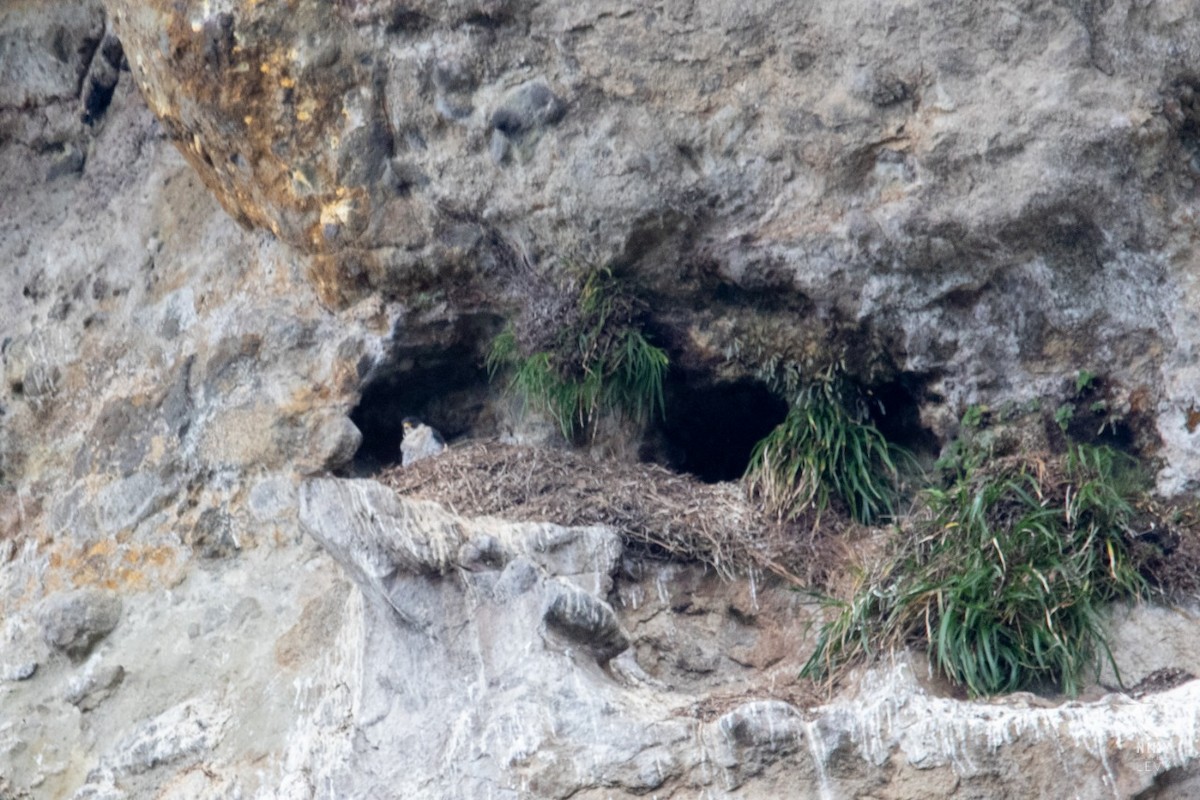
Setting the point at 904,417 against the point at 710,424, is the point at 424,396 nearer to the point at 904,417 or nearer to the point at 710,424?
the point at 710,424

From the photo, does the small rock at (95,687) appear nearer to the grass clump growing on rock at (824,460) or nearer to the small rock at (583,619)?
the small rock at (583,619)

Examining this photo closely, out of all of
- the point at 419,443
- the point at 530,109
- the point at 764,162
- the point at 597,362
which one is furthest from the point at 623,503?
the point at 530,109

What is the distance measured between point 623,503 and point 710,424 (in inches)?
34.3

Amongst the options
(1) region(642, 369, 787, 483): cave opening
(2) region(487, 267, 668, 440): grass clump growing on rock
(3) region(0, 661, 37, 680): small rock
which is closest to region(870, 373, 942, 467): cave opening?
(1) region(642, 369, 787, 483): cave opening

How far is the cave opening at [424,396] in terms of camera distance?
6.50 meters

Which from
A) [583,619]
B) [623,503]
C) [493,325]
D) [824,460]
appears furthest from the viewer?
[493,325]

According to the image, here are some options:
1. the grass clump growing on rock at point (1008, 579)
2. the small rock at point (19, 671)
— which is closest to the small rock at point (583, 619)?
the grass clump growing on rock at point (1008, 579)

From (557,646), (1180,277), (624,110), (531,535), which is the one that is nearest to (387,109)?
(624,110)

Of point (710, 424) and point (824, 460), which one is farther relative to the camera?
point (710, 424)

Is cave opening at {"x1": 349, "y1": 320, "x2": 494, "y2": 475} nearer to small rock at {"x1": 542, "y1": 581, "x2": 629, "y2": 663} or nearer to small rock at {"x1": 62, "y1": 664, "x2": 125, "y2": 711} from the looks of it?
small rock at {"x1": 62, "y1": 664, "x2": 125, "y2": 711}

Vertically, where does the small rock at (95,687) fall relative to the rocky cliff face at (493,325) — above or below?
below

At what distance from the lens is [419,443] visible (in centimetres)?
632

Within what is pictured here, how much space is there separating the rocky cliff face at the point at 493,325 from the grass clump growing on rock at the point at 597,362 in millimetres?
140

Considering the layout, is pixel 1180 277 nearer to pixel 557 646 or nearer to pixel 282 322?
pixel 557 646
